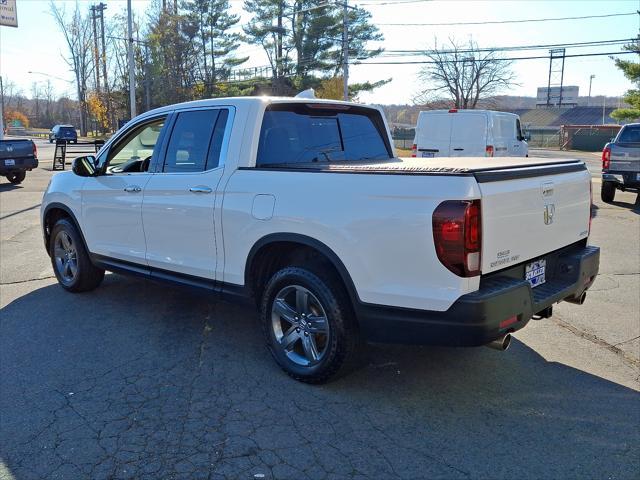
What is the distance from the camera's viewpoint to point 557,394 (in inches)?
146

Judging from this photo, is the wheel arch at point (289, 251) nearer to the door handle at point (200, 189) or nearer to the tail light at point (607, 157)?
the door handle at point (200, 189)

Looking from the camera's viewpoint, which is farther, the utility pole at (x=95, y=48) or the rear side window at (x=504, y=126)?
the utility pole at (x=95, y=48)

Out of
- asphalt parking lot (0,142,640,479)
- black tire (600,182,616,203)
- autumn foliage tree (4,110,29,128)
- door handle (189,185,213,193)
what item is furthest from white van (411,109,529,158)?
autumn foliage tree (4,110,29,128)

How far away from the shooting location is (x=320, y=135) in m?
4.64

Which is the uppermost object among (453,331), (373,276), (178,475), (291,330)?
(373,276)

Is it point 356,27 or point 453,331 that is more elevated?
point 356,27

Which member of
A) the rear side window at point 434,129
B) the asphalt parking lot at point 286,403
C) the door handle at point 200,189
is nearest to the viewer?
the asphalt parking lot at point 286,403

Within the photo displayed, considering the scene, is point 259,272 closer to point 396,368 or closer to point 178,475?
point 396,368

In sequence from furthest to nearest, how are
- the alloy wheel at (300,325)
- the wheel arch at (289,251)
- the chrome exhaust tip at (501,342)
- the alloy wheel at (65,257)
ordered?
1. the alloy wheel at (65,257)
2. the alloy wheel at (300,325)
3. the wheel arch at (289,251)
4. the chrome exhaust tip at (501,342)

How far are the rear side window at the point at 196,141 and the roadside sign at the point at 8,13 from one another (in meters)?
30.3

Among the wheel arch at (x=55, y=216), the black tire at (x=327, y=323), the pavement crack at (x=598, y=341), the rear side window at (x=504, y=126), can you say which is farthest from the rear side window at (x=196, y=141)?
the rear side window at (x=504, y=126)

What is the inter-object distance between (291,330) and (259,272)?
19.0 inches

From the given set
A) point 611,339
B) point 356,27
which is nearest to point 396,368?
point 611,339

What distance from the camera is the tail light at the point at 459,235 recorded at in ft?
9.75
